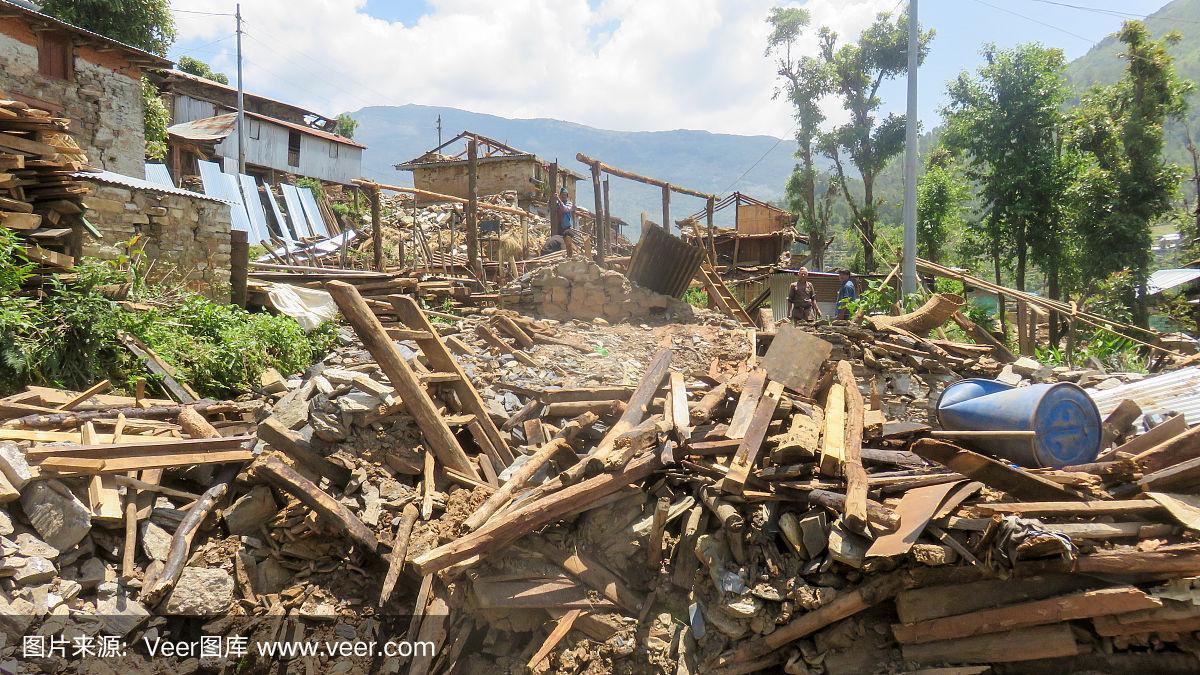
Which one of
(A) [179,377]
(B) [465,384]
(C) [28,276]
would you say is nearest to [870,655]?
(B) [465,384]

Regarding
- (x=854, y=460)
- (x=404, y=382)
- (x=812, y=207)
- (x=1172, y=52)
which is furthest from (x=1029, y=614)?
(x=1172, y=52)

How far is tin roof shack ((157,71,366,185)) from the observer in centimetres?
2338

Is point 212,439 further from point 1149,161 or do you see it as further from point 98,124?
point 1149,161

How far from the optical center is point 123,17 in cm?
1759

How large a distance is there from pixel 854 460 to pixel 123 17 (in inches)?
877

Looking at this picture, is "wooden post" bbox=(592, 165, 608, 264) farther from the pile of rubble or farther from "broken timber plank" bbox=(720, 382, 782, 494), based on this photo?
"broken timber plank" bbox=(720, 382, 782, 494)

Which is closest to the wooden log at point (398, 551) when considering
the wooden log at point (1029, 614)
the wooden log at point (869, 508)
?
the wooden log at point (869, 508)

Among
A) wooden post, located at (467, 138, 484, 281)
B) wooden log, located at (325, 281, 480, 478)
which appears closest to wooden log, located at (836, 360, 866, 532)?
wooden log, located at (325, 281, 480, 478)

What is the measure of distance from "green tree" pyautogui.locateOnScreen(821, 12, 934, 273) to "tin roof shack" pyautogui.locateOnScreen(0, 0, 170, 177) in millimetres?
24305

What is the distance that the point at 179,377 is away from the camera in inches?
287

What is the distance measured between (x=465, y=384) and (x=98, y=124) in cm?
1358

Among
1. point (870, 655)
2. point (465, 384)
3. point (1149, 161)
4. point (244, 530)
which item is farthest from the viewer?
point (1149, 161)

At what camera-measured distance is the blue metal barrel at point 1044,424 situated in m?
4.27

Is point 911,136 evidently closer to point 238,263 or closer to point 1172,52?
point 238,263
